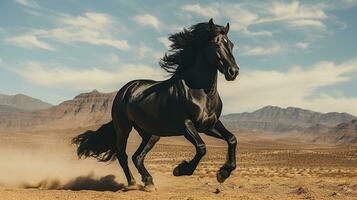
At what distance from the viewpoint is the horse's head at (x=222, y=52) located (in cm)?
861

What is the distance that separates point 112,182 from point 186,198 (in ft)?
13.5

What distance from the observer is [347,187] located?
39.2 ft

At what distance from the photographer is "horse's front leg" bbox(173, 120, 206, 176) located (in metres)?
8.58

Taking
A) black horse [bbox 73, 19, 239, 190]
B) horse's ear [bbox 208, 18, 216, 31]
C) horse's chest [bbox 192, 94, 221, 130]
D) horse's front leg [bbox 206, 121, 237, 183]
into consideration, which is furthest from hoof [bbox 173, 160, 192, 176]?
horse's ear [bbox 208, 18, 216, 31]

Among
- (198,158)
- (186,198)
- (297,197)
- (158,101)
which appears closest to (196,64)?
(158,101)

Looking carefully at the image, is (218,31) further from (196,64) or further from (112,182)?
(112,182)

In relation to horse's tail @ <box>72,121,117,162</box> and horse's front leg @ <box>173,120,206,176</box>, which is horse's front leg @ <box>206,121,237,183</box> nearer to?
horse's front leg @ <box>173,120,206,176</box>

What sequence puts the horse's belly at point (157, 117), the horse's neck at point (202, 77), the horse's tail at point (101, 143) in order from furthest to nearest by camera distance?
the horse's tail at point (101, 143) < the horse's belly at point (157, 117) < the horse's neck at point (202, 77)

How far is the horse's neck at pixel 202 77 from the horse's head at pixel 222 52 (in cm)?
25

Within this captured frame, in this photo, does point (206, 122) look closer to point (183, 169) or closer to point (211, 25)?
point (183, 169)

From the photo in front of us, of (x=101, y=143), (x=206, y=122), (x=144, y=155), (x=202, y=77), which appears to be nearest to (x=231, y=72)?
(x=202, y=77)

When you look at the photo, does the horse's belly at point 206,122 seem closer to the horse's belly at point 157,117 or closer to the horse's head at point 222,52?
the horse's belly at point 157,117

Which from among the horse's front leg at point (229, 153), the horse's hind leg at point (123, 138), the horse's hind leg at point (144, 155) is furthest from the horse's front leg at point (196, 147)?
the horse's hind leg at point (123, 138)

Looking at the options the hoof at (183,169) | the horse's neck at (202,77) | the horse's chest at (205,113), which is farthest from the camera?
the horse's neck at (202,77)
